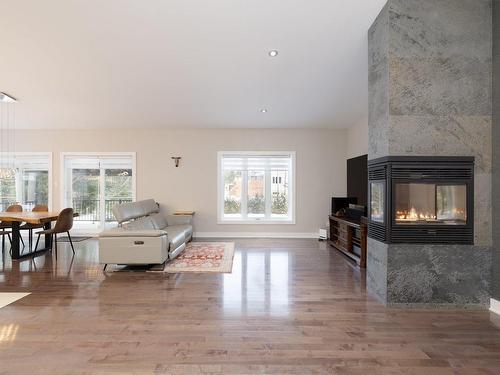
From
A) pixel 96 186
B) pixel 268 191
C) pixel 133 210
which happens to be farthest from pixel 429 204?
pixel 96 186

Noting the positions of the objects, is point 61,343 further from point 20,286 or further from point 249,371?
point 20,286

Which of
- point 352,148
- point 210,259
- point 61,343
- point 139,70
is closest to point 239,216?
point 210,259

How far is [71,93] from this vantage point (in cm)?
487

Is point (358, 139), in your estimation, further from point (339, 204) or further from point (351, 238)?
point (351, 238)

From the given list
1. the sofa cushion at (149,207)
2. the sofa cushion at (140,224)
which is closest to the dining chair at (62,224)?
the sofa cushion at (149,207)

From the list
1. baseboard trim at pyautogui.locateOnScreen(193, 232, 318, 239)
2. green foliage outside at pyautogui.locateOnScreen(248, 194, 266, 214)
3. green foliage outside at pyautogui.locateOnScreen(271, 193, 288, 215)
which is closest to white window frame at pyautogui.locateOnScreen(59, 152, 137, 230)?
baseboard trim at pyautogui.locateOnScreen(193, 232, 318, 239)

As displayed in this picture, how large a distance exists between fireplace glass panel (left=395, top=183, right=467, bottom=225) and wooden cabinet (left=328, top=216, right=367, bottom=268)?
4.84ft

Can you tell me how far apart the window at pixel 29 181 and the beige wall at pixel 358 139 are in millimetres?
7656

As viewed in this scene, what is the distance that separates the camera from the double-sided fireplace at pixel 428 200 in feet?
8.97

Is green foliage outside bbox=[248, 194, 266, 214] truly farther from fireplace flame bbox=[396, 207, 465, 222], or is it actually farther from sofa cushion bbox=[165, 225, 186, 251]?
fireplace flame bbox=[396, 207, 465, 222]

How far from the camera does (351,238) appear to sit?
4801 mm

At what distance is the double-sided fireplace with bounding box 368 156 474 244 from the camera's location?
108 inches

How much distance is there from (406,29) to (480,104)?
3.60ft

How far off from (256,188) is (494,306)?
4.96 m
